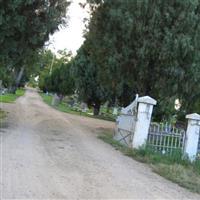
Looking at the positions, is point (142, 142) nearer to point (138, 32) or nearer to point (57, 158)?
point (57, 158)

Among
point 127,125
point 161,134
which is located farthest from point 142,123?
point 127,125

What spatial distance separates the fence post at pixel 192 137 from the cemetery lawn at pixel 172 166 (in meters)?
0.88

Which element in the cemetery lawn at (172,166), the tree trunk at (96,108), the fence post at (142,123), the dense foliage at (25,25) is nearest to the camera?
the cemetery lawn at (172,166)

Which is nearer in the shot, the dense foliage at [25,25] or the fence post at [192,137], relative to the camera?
the fence post at [192,137]

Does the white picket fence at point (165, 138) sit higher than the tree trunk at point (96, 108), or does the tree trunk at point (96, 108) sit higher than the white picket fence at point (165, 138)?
the tree trunk at point (96, 108)

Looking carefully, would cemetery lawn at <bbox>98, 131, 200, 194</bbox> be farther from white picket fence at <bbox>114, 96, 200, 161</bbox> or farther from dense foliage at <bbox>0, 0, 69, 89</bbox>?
dense foliage at <bbox>0, 0, 69, 89</bbox>

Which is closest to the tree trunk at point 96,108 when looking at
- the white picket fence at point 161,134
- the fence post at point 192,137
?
the white picket fence at point 161,134

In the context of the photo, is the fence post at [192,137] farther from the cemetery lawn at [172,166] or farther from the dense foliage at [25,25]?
the dense foliage at [25,25]

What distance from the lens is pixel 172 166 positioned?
1473 centimetres

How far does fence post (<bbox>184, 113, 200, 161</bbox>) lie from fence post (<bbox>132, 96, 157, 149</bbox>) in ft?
4.84

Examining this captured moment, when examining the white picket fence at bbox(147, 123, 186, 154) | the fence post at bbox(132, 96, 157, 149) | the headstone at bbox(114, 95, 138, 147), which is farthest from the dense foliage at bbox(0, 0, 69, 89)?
the white picket fence at bbox(147, 123, 186, 154)

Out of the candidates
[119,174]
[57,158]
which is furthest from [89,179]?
[57,158]

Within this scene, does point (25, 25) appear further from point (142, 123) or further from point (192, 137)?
point (192, 137)

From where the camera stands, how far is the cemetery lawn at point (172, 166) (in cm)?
1248
